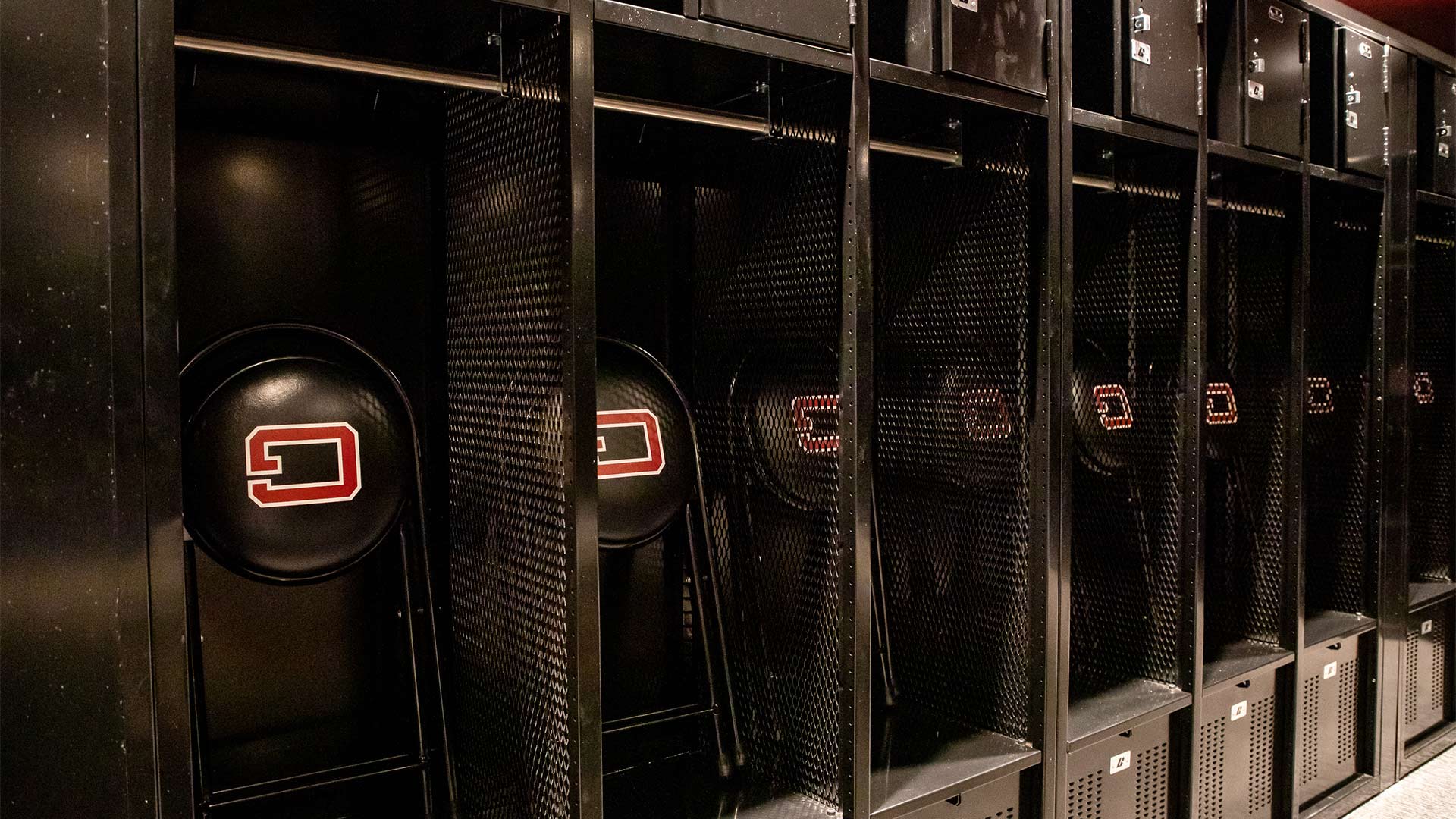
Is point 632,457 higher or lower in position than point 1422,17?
lower

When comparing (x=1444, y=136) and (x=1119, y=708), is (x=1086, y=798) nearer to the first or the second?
(x=1119, y=708)

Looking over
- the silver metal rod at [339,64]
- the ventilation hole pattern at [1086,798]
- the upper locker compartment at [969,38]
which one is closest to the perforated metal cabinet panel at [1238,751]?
the ventilation hole pattern at [1086,798]

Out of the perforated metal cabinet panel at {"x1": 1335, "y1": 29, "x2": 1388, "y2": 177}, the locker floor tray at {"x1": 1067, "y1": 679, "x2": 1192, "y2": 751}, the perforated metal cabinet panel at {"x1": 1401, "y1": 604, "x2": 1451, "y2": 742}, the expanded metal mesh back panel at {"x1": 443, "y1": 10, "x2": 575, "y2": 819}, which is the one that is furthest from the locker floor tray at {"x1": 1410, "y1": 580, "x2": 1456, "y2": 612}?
the expanded metal mesh back panel at {"x1": 443, "y1": 10, "x2": 575, "y2": 819}

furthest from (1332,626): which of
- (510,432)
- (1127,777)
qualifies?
(510,432)

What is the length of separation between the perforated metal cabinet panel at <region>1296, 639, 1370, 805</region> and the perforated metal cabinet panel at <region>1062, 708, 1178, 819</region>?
786 mm

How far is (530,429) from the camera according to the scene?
178 centimetres

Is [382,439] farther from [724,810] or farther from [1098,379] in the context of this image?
[1098,379]

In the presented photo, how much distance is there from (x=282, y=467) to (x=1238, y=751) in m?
2.91

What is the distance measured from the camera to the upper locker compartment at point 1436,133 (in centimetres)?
400

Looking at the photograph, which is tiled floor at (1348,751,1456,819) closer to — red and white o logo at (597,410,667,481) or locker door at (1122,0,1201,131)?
locker door at (1122,0,1201,131)

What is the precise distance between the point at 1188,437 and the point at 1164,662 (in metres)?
0.66

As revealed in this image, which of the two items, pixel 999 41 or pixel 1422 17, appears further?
pixel 1422 17

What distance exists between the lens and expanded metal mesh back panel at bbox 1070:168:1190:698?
2887 mm

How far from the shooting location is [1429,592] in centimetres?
411
